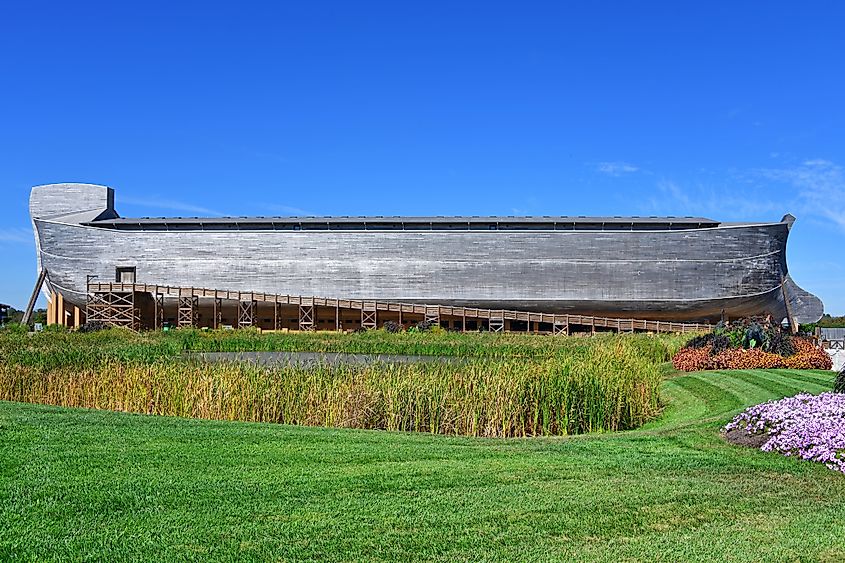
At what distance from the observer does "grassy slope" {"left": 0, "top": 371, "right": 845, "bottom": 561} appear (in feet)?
15.9

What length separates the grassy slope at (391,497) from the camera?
15.9 ft

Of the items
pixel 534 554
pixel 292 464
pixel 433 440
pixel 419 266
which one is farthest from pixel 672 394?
pixel 419 266

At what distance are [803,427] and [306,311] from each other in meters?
41.9

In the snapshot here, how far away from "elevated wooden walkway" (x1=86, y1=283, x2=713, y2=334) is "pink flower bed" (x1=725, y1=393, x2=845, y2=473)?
118ft

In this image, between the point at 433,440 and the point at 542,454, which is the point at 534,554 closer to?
the point at 542,454

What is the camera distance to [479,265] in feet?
157

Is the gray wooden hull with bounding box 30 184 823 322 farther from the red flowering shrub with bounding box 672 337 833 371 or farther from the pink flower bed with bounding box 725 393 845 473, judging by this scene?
the pink flower bed with bounding box 725 393 845 473

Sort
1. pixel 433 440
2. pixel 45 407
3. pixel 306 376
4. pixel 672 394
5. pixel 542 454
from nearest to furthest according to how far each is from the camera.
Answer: pixel 542 454 < pixel 433 440 < pixel 45 407 < pixel 306 376 < pixel 672 394

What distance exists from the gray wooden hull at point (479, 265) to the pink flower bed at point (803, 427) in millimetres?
38659

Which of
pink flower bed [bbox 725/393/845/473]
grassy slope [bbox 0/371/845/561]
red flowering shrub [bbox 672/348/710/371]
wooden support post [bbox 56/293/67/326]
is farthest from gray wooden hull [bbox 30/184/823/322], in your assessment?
grassy slope [bbox 0/371/845/561]

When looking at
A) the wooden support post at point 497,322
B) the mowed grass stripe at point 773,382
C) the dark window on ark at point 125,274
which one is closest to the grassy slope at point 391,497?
the mowed grass stripe at point 773,382

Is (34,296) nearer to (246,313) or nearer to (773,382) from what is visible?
(246,313)

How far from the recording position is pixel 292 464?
22.7ft

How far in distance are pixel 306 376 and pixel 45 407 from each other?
3.29 meters
